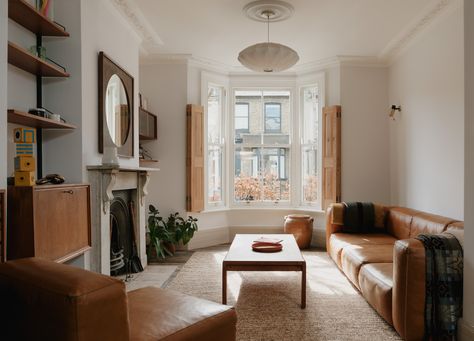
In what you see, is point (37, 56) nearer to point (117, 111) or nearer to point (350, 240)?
point (117, 111)

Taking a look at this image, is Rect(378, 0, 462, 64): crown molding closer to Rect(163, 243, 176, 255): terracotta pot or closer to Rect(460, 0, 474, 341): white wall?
Rect(460, 0, 474, 341): white wall

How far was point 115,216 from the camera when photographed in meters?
3.97

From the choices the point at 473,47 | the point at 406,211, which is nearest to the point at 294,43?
the point at 406,211

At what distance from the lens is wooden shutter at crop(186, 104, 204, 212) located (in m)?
5.46

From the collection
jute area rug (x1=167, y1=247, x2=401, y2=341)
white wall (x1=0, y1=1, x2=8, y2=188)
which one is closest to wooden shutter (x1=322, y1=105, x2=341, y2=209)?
jute area rug (x1=167, y1=247, x2=401, y2=341)

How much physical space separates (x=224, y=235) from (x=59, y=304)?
4854 mm

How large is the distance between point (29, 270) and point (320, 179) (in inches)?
193

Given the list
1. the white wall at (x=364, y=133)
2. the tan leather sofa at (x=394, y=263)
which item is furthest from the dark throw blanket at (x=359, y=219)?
the white wall at (x=364, y=133)

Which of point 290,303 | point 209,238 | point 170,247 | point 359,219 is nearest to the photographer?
point 290,303

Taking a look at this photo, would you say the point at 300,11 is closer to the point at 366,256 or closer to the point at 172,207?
the point at 366,256

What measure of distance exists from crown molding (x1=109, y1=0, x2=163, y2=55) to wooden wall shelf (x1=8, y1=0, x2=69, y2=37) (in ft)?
3.29

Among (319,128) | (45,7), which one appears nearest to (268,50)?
(45,7)

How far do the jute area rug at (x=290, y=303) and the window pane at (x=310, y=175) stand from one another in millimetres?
1591

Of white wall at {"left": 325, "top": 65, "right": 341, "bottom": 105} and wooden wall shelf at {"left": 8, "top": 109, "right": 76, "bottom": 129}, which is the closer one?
wooden wall shelf at {"left": 8, "top": 109, "right": 76, "bottom": 129}
